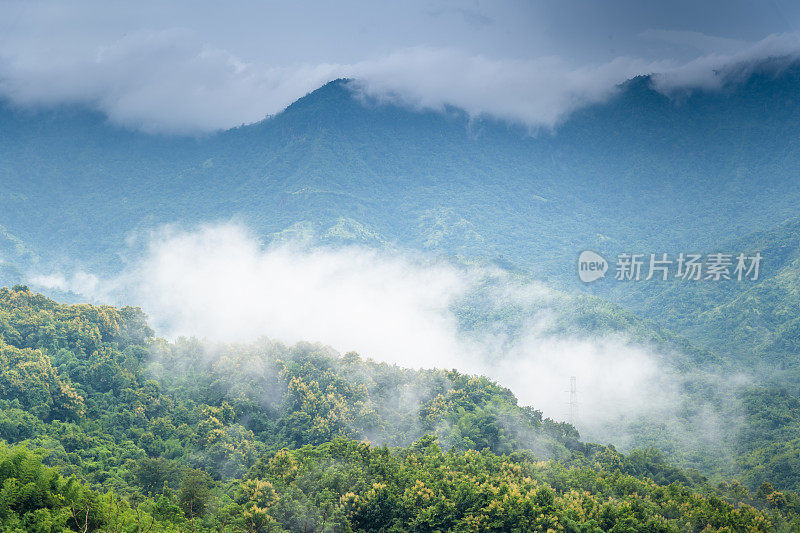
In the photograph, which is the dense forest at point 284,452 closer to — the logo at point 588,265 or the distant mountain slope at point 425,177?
the logo at point 588,265

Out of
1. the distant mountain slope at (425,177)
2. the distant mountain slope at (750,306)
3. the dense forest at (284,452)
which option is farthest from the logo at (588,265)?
the distant mountain slope at (425,177)

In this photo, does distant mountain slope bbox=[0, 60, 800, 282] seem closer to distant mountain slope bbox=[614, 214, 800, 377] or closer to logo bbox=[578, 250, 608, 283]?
distant mountain slope bbox=[614, 214, 800, 377]

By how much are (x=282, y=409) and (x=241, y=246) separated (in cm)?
8792

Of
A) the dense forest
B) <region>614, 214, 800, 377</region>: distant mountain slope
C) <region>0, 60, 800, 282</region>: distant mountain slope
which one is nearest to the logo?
the dense forest

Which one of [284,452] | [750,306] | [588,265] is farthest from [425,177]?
[284,452]

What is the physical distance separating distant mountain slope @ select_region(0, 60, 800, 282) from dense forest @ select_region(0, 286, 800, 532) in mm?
81436

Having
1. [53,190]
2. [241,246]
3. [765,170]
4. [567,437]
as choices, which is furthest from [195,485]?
[765,170]

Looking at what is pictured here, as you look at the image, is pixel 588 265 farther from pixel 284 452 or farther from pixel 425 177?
pixel 425 177

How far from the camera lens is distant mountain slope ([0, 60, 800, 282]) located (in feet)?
379

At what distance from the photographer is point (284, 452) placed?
2209 centimetres

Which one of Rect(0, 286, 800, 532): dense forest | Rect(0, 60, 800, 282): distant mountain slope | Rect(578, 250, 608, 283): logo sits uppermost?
Rect(0, 60, 800, 282): distant mountain slope

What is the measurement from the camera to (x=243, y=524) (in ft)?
57.2

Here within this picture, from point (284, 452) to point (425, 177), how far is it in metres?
115

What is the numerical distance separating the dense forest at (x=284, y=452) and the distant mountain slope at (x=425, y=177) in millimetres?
81436
